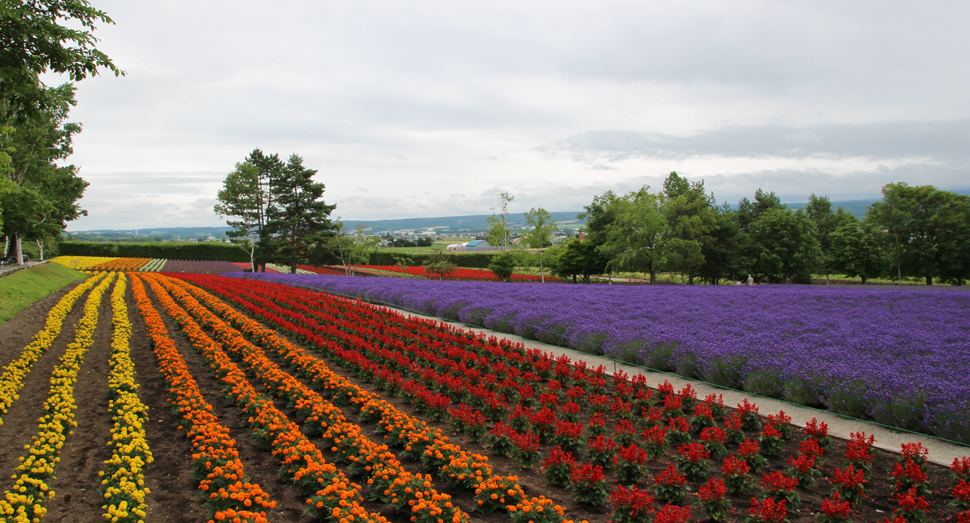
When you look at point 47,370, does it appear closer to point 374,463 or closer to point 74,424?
point 74,424

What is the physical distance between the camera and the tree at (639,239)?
122 ft

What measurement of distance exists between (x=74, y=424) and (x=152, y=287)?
71.8 ft

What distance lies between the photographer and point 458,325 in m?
16.3

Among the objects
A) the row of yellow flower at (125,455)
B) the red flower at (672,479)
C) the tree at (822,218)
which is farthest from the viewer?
the tree at (822,218)

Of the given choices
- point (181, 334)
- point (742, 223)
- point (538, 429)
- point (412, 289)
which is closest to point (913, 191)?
point (742, 223)

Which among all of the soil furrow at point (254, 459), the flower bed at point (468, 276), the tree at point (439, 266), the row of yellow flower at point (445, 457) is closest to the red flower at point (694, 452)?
the row of yellow flower at point (445, 457)

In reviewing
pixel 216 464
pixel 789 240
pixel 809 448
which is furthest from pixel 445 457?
pixel 789 240

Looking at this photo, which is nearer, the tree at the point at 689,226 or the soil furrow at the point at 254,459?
the soil furrow at the point at 254,459

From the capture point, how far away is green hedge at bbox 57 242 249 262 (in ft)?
215

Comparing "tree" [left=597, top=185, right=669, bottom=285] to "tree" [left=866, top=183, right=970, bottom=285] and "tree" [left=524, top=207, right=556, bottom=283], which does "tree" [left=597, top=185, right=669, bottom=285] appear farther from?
"tree" [left=866, top=183, right=970, bottom=285]

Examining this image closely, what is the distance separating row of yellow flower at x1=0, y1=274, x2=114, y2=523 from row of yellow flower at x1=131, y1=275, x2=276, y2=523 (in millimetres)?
1242

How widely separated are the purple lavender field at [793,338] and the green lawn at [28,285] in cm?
1421

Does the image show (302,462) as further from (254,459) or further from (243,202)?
(243,202)

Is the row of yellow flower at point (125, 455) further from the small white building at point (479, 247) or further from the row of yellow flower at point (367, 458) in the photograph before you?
the small white building at point (479, 247)
